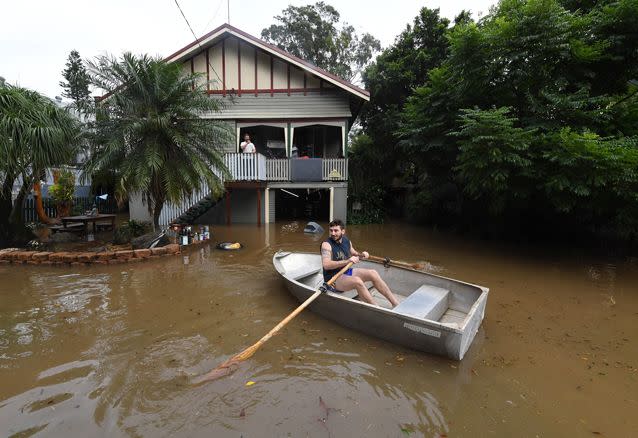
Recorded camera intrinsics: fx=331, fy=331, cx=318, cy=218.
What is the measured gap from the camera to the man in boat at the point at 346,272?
463 centimetres

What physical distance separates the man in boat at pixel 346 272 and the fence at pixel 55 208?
11985 millimetres

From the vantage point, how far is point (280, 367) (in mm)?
3609

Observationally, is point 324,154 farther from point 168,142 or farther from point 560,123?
point 560,123

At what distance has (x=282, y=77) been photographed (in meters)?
14.2

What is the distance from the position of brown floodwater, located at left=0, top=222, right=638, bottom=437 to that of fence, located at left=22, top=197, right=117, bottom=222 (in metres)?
7.80

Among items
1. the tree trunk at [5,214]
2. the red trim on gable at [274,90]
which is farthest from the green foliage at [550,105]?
the tree trunk at [5,214]

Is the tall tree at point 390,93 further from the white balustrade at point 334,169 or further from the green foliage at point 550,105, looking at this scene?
the green foliage at point 550,105

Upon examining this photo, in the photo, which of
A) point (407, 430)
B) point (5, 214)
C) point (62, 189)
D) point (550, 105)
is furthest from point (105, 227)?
point (550, 105)

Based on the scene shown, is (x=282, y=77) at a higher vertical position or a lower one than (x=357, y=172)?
higher

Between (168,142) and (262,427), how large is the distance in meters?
7.83

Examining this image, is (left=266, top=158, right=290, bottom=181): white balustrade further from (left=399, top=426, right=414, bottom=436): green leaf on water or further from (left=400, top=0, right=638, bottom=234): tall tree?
(left=399, top=426, right=414, bottom=436): green leaf on water

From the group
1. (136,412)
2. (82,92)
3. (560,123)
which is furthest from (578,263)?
(82,92)

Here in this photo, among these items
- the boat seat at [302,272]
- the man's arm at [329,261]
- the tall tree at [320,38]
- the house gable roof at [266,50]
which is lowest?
the boat seat at [302,272]

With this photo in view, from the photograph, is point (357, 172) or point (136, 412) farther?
point (357, 172)
